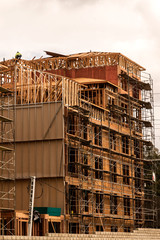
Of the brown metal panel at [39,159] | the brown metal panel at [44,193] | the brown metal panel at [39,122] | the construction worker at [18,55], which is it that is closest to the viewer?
the brown metal panel at [44,193]

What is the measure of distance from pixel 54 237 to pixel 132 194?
61.2ft

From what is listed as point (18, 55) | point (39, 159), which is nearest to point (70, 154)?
point (39, 159)

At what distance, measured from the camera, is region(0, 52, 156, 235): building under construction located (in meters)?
48.2

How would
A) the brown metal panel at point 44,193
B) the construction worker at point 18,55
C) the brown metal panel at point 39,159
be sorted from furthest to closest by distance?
the construction worker at point 18,55 < the brown metal panel at point 39,159 < the brown metal panel at point 44,193

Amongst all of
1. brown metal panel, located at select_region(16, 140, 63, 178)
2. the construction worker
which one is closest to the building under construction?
brown metal panel, located at select_region(16, 140, 63, 178)

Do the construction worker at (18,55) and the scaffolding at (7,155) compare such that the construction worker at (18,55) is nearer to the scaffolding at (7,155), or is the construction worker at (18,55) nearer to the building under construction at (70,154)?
the building under construction at (70,154)

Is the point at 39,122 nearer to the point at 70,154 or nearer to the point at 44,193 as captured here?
the point at 70,154

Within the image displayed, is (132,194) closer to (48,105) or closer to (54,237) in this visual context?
(48,105)

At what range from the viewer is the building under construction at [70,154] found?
4822 cm

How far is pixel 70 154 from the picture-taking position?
164ft

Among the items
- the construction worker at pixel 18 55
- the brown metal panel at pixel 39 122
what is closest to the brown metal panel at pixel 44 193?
the brown metal panel at pixel 39 122

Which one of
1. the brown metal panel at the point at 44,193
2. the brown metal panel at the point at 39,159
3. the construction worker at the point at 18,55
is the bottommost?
the brown metal panel at the point at 44,193

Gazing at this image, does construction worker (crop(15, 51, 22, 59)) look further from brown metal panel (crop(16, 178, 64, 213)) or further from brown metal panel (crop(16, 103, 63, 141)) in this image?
brown metal panel (crop(16, 178, 64, 213))

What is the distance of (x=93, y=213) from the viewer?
5066 centimetres
